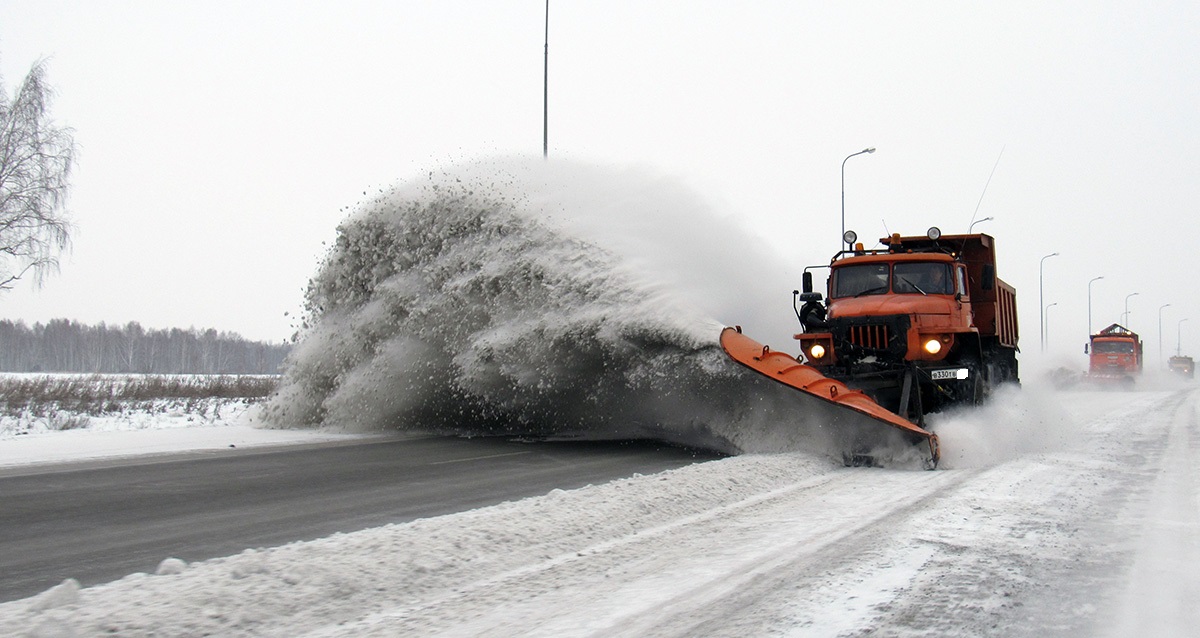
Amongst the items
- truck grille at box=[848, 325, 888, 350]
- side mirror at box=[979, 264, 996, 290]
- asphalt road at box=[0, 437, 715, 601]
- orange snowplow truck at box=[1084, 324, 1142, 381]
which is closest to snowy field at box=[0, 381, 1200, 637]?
asphalt road at box=[0, 437, 715, 601]

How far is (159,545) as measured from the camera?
5.91 m

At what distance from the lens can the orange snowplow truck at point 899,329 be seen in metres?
10.8

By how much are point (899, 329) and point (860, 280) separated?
56.5 inches

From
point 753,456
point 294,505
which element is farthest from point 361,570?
point 753,456

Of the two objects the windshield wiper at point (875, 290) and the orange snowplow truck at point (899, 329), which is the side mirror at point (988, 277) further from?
the windshield wiper at point (875, 290)

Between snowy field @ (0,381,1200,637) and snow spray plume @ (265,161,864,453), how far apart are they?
3031mm

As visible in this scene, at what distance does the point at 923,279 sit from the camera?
1212cm

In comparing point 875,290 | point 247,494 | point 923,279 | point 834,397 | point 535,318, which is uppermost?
point 923,279

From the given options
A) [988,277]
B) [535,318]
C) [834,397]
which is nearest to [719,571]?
[834,397]

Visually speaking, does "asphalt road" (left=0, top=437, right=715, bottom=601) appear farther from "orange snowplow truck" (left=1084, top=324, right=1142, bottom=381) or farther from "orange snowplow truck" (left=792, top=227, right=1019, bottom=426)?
"orange snowplow truck" (left=1084, top=324, right=1142, bottom=381)

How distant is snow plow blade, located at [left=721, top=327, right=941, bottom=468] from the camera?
367 inches

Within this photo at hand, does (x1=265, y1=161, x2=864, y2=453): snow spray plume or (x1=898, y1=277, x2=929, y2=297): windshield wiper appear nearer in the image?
(x1=265, y1=161, x2=864, y2=453): snow spray plume

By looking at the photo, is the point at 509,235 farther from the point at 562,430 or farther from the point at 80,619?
the point at 80,619

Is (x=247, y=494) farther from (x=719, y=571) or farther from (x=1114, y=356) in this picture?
(x=1114, y=356)
